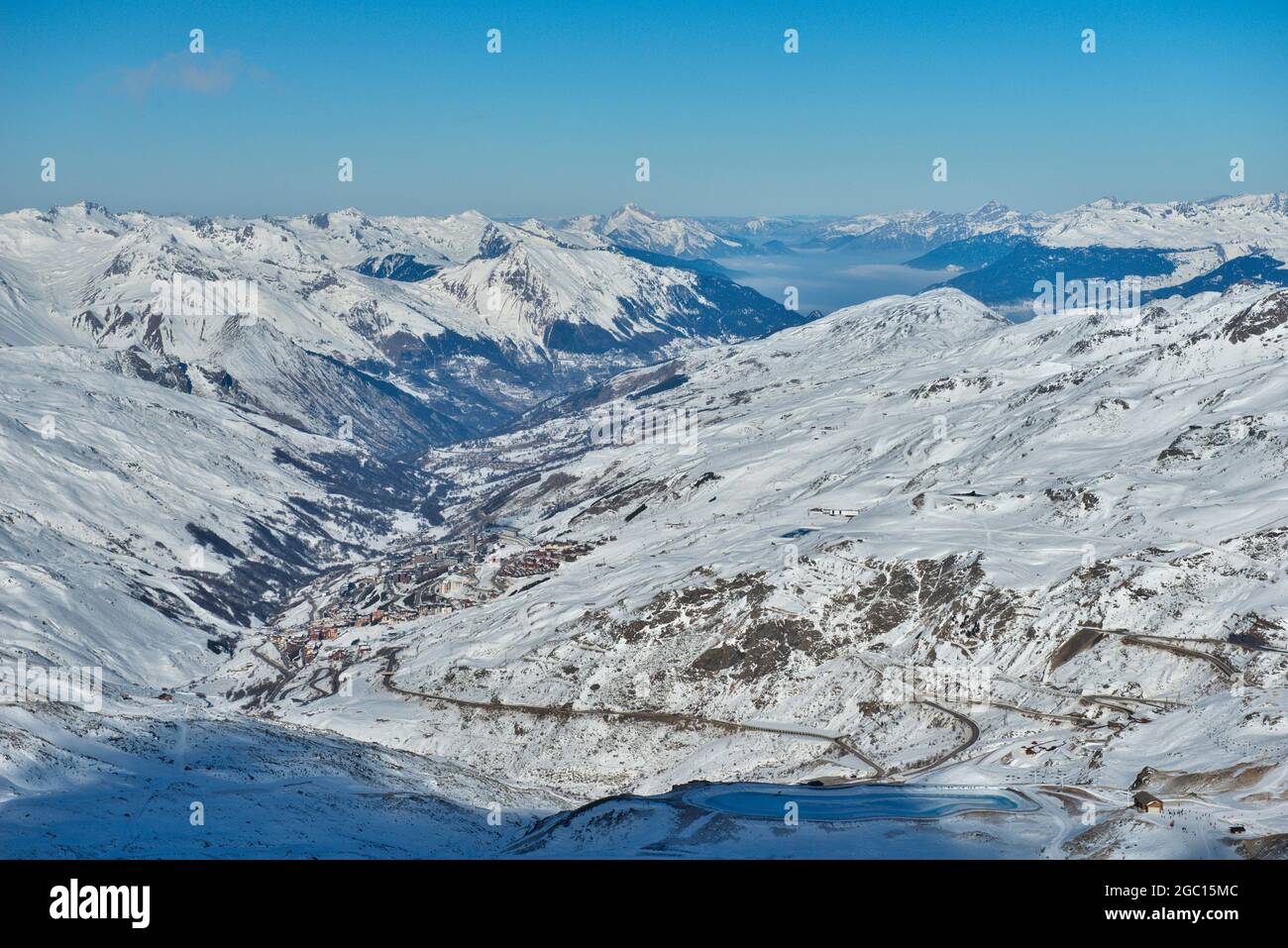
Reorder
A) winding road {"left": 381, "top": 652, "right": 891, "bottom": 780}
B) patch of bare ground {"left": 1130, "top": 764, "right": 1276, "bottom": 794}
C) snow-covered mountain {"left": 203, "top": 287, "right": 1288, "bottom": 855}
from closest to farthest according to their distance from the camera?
patch of bare ground {"left": 1130, "top": 764, "right": 1276, "bottom": 794} → snow-covered mountain {"left": 203, "top": 287, "right": 1288, "bottom": 855} → winding road {"left": 381, "top": 652, "right": 891, "bottom": 780}

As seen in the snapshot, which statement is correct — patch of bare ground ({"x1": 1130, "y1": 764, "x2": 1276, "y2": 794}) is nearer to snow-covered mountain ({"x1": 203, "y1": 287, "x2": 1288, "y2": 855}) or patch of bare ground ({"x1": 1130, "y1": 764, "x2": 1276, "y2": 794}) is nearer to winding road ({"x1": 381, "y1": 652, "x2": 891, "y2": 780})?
snow-covered mountain ({"x1": 203, "y1": 287, "x2": 1288, "y2": 855})

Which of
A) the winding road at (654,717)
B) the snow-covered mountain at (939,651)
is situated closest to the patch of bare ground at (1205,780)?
the snow-covered mountain at (939,651)

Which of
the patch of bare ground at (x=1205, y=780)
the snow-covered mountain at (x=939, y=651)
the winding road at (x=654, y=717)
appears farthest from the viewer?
the winding road at (x=654, y=717)

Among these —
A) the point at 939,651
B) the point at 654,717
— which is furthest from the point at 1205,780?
the point at 654,717

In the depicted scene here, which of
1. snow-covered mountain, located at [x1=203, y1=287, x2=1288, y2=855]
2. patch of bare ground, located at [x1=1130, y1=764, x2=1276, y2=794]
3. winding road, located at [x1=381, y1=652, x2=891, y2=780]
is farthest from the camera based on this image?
winding road, located at [x1=381, y1=652, x2=891, y2=780]

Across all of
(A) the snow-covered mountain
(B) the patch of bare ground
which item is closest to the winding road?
(A) the snow-covered mountain

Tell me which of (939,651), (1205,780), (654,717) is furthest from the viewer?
(654,717)

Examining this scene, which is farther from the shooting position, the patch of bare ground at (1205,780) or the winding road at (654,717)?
the winding road at (654,717)

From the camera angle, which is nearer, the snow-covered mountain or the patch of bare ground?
the patch of bare ground

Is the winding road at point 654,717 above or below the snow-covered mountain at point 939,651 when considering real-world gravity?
below

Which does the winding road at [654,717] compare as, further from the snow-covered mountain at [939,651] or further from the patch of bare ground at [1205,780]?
the patch of bare ground at [1205,780]

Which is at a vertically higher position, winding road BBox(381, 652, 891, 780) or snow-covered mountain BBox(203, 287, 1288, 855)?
snow-covered mountain BBox(203, 287, 1288, 855)

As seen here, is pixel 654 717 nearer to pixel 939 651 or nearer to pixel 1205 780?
pixel 939 651
